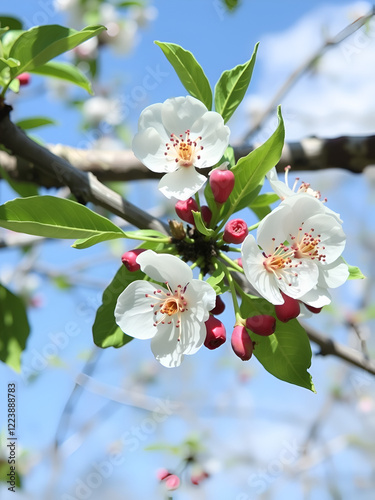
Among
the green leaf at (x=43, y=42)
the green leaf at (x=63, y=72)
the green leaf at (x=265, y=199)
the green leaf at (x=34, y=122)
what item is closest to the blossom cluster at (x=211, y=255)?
the green leaf at (x=265, y=199)

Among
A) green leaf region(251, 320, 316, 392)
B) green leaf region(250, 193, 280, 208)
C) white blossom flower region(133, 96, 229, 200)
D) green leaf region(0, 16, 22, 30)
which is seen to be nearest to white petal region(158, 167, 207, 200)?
white blossom flower region(133, 96, 229, 200)

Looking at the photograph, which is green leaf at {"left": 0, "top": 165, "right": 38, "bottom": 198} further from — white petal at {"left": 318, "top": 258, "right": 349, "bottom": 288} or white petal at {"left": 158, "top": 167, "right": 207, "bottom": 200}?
white petal at {"left": 318, "top": 258, "right": 349, "bottom": 288}

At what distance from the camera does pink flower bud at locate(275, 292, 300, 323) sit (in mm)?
972

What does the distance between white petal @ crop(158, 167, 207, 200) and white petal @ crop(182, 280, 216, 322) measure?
0.60ft

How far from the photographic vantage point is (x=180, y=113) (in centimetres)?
111

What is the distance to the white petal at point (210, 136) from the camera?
1065 millimetres

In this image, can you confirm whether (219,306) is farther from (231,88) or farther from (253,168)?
(231,88)

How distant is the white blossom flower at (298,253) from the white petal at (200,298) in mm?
81

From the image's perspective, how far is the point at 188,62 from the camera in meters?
1.10

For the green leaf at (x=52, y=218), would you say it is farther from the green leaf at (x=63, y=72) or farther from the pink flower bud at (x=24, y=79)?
the pink flower bud at (x=24, y=79)

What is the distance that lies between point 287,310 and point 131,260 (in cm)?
32

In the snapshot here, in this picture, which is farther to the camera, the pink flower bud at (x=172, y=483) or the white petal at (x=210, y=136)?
the pink flower bud at (x=172, y=483)

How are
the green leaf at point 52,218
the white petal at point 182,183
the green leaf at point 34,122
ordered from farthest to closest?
the green leaf at point 34,122
the white petal at point 182,183
the green leaf at point 52,218

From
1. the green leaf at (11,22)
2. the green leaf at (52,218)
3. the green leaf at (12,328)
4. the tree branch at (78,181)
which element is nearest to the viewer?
the green leaf at (52,218)
